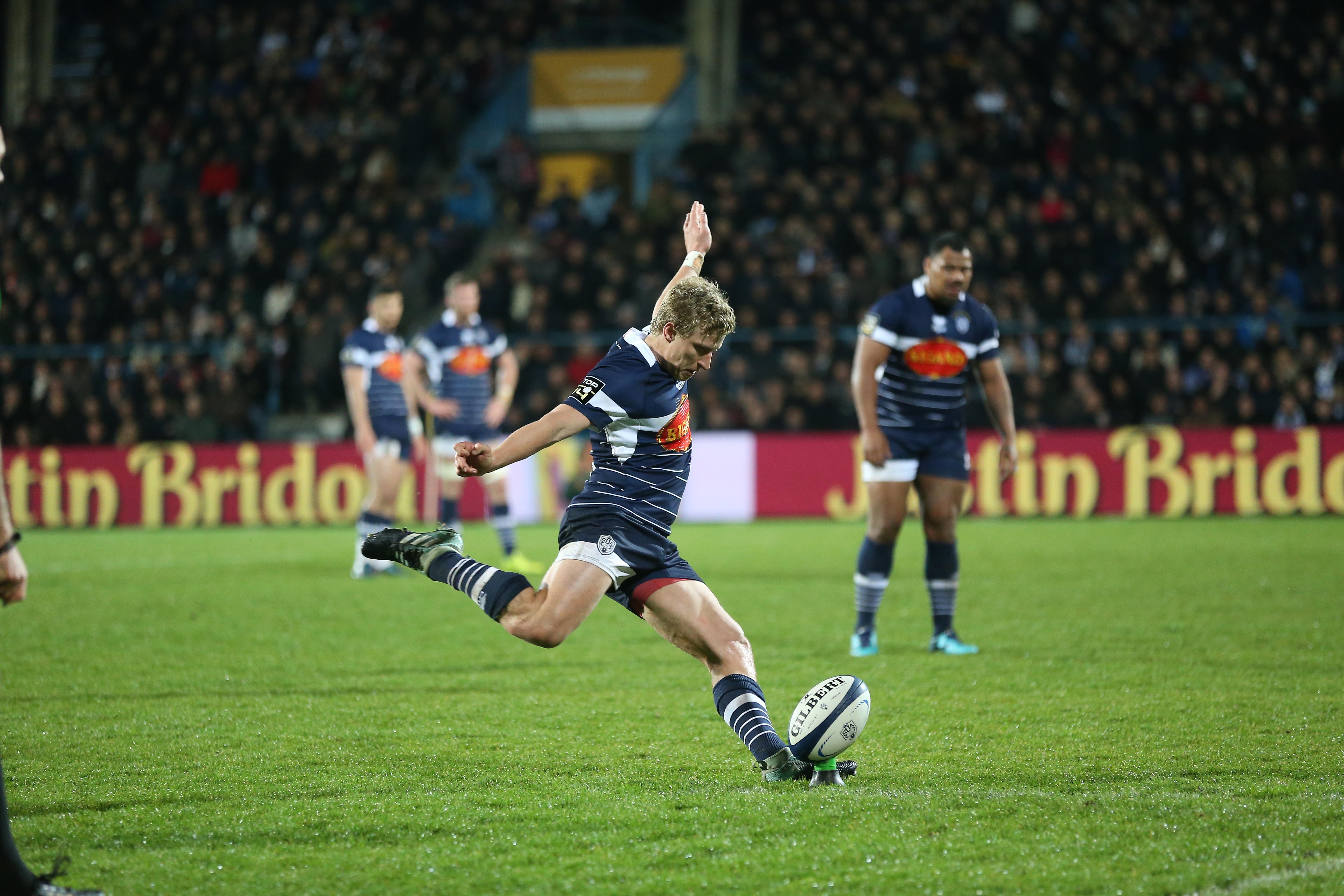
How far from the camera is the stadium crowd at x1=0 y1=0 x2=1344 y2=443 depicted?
57.7ft

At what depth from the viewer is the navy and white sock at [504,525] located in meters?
11.6

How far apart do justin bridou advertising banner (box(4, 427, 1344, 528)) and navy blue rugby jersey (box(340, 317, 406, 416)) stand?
5.46 metres

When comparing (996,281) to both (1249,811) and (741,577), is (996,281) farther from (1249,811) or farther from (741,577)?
(1249,811)

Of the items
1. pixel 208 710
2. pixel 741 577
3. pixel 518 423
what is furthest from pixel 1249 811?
pixel 518 423

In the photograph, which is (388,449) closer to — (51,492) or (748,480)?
(748,480)

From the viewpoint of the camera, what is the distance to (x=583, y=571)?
4586 mm

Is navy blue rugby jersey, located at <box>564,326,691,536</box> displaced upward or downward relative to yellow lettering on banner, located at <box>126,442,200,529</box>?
upward

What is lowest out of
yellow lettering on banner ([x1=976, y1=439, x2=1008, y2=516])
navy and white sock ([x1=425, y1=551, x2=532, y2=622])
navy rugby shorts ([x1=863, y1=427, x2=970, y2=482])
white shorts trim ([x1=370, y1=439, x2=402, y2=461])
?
yellow lettering on banner ([x1=976, y1=439, x2=1008, y2=516])

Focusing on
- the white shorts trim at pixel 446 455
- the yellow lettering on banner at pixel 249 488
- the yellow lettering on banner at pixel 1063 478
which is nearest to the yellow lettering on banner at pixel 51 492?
the yellow lettering on banner at pixel 249 488

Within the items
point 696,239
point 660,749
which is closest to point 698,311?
point 696,239

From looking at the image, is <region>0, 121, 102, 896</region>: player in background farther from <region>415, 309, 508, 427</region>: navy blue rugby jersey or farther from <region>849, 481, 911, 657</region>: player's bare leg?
<region>415, 309, 508, 427</region>: navy blue rugby jersey

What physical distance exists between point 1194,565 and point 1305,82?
1223 centimetres

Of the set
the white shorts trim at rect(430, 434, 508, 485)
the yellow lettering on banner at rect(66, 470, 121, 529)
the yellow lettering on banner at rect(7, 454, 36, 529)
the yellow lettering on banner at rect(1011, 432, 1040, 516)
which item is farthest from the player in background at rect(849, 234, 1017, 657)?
the yellow lettering on banner at rect(7, 454, 36, 529)

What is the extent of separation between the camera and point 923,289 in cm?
737
